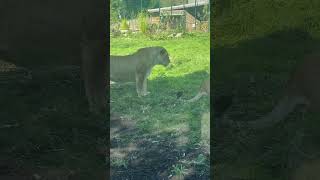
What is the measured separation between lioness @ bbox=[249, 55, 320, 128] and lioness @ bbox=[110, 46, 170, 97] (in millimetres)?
1021

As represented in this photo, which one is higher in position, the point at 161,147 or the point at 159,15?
the point at 159,15

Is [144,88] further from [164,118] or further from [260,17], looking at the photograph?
[260,17]

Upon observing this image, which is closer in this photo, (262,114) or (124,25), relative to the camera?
(124,25)

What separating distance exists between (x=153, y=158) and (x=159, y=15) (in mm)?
1206

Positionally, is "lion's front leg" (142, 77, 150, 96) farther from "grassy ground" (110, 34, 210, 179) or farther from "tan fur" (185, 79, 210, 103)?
"tan fur" (185, 79, 210, 103)

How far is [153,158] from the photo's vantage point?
492 centimetres

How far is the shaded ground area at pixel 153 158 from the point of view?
4.88 m

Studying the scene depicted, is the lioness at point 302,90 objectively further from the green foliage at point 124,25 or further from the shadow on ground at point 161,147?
the green foliage at point 124,25
